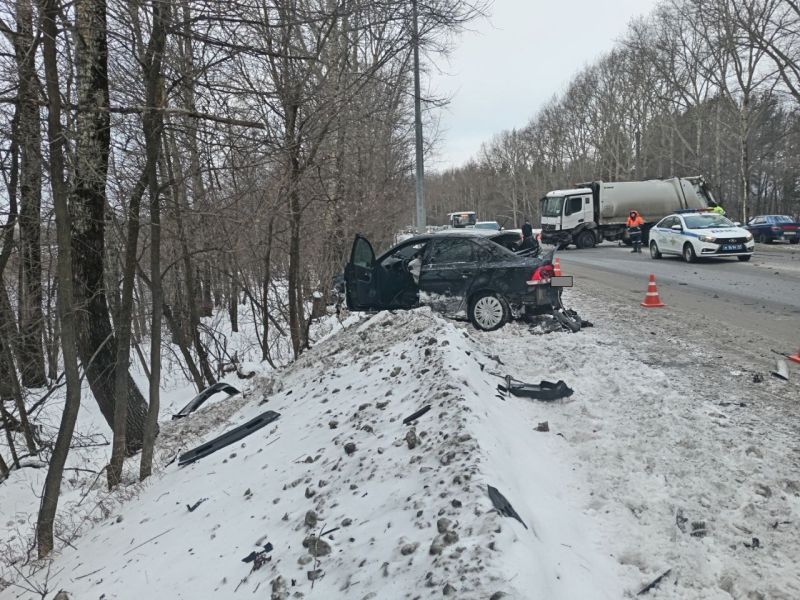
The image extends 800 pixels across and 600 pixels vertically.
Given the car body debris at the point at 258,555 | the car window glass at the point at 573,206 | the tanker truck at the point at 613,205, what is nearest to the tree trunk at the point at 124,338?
the car body debris at the point at 258,555

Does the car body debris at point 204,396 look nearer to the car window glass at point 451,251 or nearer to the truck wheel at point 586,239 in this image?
the car window glass at point 451,251

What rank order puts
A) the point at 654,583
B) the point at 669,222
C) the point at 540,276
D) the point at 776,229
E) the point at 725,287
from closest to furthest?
the point at 654,583 → the point at 540,276 → the point at 725,287 → the point at 669,222 → the point at 776,229

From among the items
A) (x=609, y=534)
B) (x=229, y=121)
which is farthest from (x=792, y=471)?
(x=229, y=121)

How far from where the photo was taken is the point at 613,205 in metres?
28.7

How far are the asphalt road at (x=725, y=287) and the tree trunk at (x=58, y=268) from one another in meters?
8.03

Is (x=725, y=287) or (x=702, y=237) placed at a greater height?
(x=702, y=237)

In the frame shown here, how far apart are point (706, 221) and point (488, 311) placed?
1295cm

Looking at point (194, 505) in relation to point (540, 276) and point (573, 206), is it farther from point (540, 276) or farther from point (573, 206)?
point (573, 206)

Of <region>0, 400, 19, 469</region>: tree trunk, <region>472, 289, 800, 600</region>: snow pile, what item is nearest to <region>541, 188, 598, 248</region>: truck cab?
<region>472, 289, 800, 600</region>: snow pile

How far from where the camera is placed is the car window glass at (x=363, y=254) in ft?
29.7

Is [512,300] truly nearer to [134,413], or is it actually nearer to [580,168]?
[134,413]

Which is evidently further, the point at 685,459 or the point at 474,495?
the point at 685,459

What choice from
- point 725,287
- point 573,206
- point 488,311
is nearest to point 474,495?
point 488,311

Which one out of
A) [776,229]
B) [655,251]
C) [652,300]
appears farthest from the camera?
[776,229]
